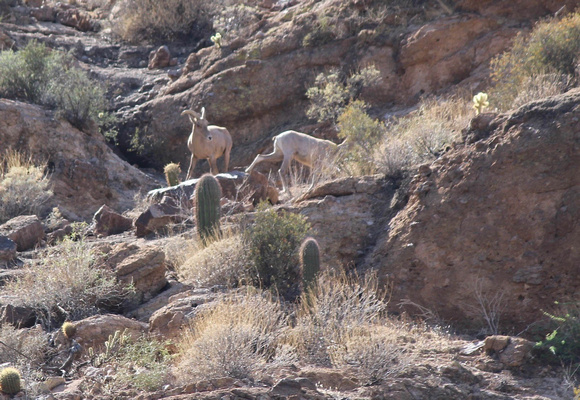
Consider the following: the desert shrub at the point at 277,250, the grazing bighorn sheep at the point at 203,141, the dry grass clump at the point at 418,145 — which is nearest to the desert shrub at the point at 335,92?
the grazing bighorn sheep at the point at 203,141

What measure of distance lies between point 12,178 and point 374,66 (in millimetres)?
9458

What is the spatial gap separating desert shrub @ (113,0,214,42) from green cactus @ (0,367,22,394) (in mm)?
20305

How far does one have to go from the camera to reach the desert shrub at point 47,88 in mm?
16562

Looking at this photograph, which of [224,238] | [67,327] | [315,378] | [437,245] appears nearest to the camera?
[315,378]

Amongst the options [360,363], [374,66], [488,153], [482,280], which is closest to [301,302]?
[360,363]

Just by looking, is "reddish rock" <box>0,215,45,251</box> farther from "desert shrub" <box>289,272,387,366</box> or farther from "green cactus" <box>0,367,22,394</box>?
"desert shrub" <box>289,272,387,366</box>

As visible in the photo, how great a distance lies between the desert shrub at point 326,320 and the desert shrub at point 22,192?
7.73 meters

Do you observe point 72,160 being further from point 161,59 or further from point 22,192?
point 161,59

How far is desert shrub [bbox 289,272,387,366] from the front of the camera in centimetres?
650

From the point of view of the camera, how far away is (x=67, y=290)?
7926 mm

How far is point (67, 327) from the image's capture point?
22.7 ft

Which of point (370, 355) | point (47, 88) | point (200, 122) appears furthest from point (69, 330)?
point (47, 88)

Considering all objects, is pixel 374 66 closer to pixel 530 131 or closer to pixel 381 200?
pixel 381 200

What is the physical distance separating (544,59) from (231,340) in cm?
835
